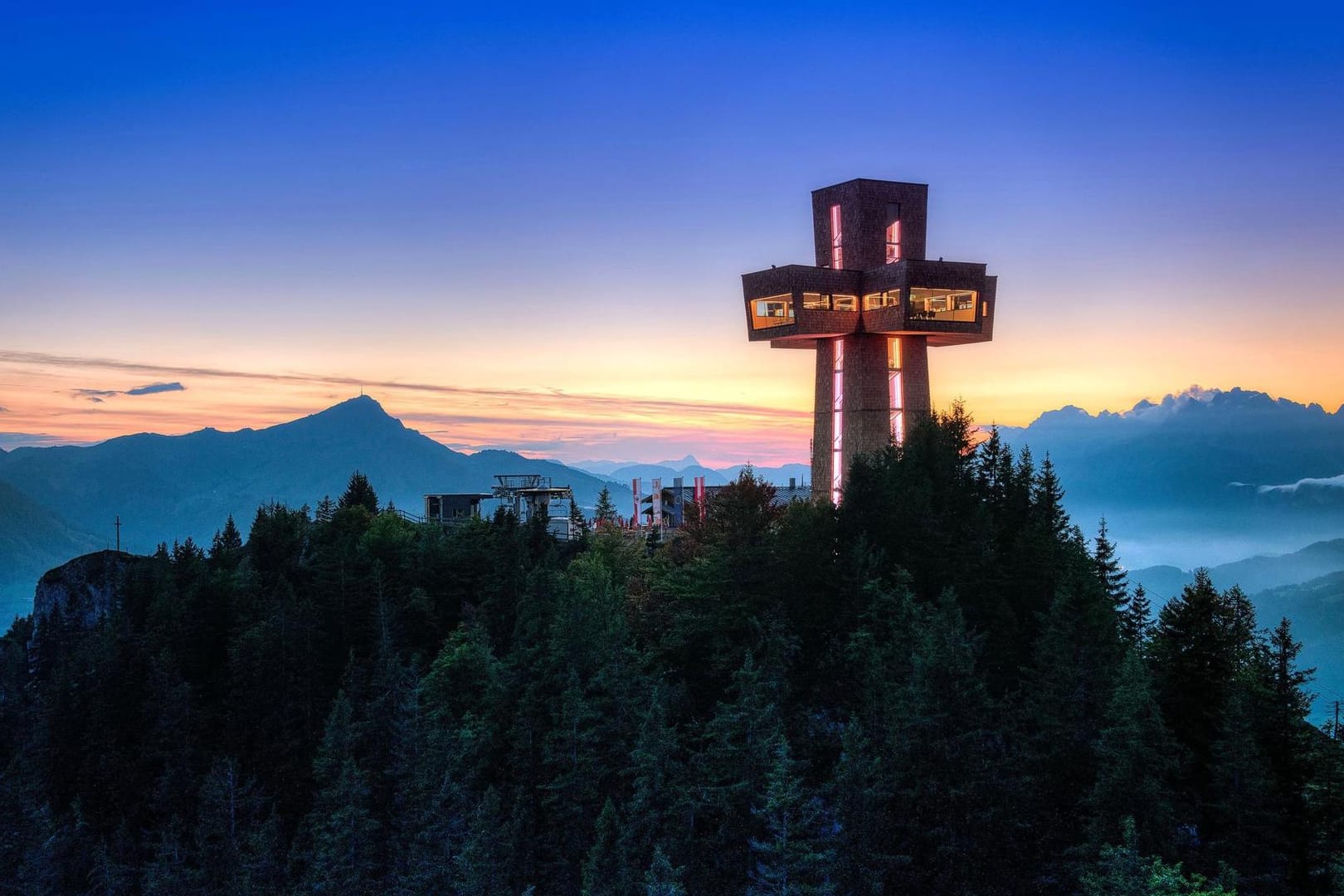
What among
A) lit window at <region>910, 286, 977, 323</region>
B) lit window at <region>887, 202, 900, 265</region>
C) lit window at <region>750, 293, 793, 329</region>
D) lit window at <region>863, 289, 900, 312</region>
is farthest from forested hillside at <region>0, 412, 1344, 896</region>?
lit window at <region>887, 202, 900, 265</region>

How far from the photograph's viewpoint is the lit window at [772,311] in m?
77.2

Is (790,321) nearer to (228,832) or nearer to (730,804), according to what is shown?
(730,804)

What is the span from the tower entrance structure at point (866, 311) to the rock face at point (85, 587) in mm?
73966

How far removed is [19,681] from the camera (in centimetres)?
9588

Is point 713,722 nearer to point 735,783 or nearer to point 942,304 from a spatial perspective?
point 735,783

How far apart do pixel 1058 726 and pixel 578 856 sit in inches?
924

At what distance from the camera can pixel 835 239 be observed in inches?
3130

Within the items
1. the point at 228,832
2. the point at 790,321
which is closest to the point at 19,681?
the point at 228,832

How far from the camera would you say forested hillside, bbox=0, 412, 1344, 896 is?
39875 millimetres

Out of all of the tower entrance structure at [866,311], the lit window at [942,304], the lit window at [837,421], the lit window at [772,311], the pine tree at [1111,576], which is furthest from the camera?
the lit window at [837,421]

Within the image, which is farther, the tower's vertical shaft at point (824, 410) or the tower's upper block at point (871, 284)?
the tower's vertical shaft at point (824, 410)

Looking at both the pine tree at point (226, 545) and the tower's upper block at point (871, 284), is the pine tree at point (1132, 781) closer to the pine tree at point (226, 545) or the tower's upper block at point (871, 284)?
the tower's upper block at point (871, 284)

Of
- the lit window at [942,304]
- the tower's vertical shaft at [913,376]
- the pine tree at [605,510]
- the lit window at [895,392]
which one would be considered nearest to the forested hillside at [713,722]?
the pine tree at [605,510]

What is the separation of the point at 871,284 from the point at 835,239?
526cm
